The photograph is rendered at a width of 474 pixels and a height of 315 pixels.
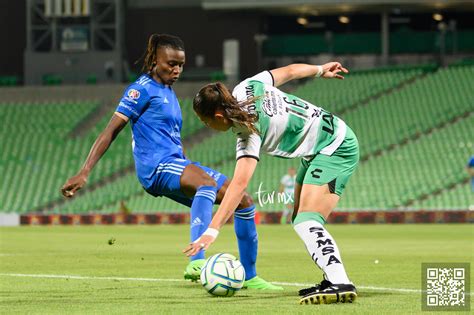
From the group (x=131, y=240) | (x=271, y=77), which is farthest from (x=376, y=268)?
(x=131, y=240)

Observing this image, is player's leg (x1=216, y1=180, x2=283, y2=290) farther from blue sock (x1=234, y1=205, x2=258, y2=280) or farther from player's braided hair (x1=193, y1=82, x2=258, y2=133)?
player's braided hair (x1=193, y1=82, x2=258, y2=133)

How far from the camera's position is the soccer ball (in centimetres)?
1040

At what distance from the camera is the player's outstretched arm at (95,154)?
33.5 ft

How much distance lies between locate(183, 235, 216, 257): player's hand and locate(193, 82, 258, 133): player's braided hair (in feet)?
3.14

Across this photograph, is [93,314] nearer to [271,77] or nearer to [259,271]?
[271,77]

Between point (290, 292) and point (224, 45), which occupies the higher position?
point (224, 45)

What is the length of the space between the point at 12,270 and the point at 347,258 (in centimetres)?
519

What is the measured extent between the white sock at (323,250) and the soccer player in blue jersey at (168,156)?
1.81 metres

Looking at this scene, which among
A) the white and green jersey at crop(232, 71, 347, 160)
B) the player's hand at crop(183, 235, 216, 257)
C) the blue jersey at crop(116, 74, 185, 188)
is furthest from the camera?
the blue jersey at crop(116, 74, 185, 188)

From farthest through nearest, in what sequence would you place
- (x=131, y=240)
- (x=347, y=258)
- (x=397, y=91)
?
(x=397, y=91) < (x=131, y=240) < (x=347, y=258)

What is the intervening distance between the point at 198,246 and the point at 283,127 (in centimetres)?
142

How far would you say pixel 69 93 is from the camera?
2042 inches

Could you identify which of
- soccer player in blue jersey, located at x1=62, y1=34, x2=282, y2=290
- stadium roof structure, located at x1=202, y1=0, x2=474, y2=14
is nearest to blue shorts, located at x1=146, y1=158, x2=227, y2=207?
soccer player in blue jersey, located at x1=62, y1=34, x2=282, y2=290

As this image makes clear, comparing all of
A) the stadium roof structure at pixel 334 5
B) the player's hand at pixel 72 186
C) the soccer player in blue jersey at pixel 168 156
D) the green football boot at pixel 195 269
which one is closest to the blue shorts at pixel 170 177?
the soccer player in blue jersey at pixel 168 156
